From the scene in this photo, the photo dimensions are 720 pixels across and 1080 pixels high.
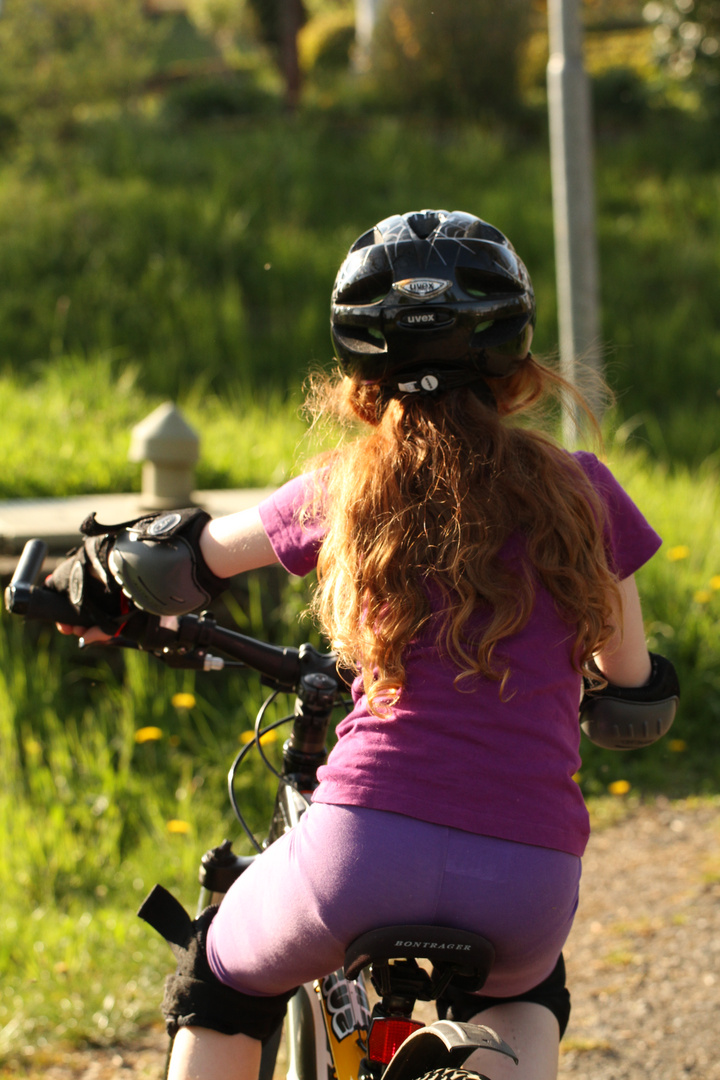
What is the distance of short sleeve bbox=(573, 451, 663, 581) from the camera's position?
65.6 inches

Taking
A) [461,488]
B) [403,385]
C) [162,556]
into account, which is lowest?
[162,556]

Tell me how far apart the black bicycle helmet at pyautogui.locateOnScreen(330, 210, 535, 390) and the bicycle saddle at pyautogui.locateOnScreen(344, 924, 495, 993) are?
79cm

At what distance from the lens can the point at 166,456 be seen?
475 cm

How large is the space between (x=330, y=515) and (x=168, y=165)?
1021cm

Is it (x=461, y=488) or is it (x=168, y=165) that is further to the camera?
(x=168, y=165)

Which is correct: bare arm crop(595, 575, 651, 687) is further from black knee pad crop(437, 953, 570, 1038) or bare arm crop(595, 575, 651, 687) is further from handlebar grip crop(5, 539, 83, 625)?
handlebar grip crop(5, 539, 83, 625)

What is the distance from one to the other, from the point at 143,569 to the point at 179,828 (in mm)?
1897

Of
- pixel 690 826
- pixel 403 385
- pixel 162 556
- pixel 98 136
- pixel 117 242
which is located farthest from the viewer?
pixel 98 136

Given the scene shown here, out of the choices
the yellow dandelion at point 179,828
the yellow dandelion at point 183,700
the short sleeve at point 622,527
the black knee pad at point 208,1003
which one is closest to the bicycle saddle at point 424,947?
the black knee pad at point 208,1003

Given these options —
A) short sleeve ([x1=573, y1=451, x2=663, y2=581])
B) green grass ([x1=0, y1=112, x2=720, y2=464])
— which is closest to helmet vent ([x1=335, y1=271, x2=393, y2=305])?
short sleeve ([x1=573, y1=451, x2=663, y2=581])

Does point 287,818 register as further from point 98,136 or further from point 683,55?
point 683,55

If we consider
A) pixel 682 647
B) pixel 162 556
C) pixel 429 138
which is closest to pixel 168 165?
pixel 429 138

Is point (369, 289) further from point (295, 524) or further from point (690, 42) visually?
point (690, 42)

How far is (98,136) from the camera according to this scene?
11.7 m
